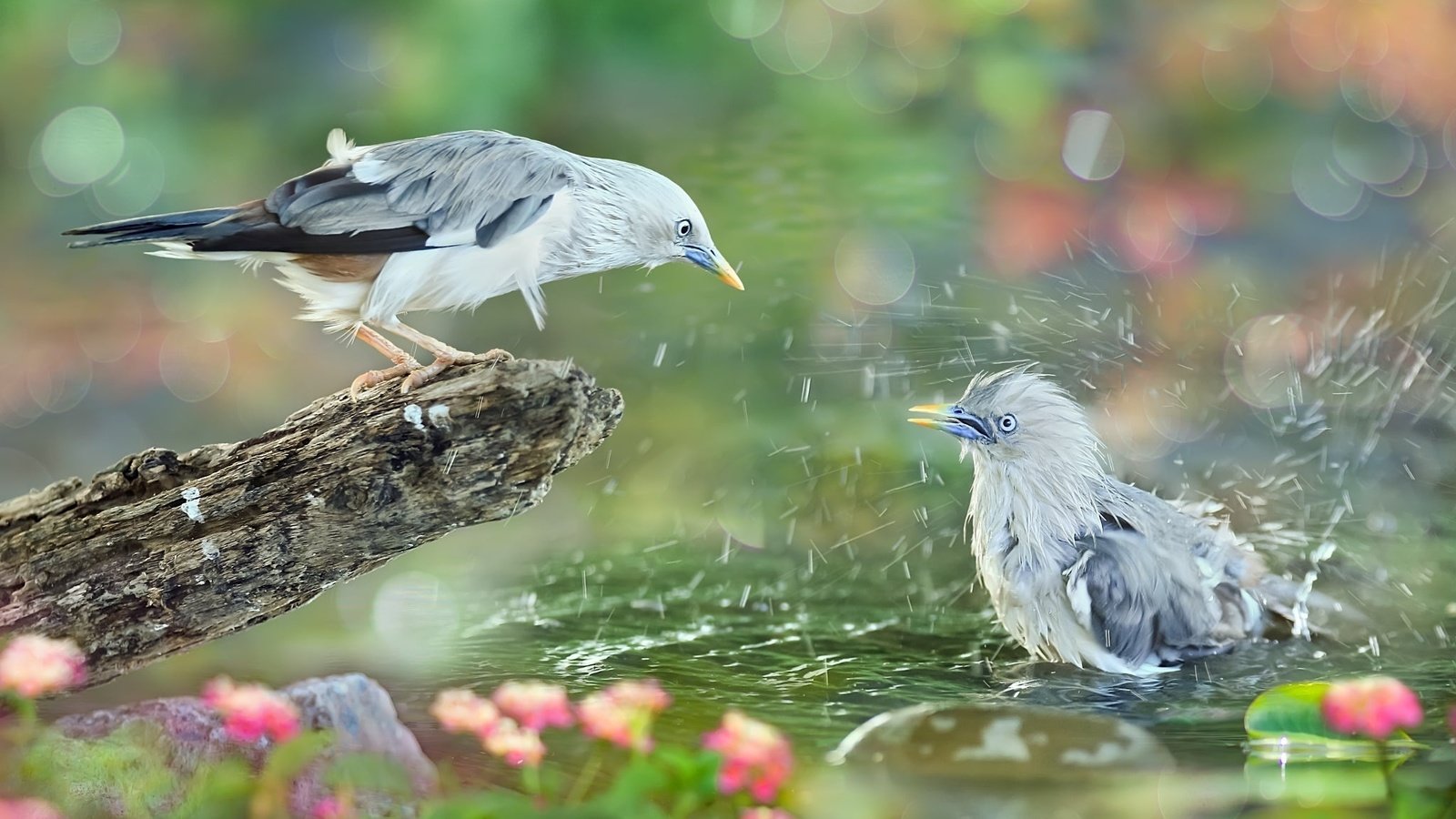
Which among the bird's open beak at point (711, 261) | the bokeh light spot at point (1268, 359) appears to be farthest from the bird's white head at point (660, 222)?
the bokeh light spot at point (1268, 359)

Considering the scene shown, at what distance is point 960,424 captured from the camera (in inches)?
122

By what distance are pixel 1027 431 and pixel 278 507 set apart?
164 centimetres

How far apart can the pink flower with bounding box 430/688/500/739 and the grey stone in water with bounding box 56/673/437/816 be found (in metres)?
0.07

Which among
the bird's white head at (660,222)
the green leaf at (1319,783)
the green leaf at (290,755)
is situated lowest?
the green leaf at (1319,783)

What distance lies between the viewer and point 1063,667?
2.97 meters

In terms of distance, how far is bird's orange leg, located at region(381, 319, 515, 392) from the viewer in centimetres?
225

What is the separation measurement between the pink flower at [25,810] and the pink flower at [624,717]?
0.69m

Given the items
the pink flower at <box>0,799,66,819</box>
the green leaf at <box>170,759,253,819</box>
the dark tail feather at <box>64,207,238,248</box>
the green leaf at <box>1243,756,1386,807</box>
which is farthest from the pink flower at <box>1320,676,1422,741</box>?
the dark tail feather at <box>64,207,238,248</box>

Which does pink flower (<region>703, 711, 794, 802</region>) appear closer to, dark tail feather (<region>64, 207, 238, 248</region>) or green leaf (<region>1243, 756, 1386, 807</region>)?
green leaf (<region>1243, 756, 1386, 807</region>)

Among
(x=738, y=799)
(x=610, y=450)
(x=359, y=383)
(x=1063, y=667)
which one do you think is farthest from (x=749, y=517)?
(x=738, y=799)

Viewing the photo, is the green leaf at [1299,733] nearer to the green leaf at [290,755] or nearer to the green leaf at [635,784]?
the green leaf at [635,784]

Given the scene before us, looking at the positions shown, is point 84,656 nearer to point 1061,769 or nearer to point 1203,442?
point 1061,769

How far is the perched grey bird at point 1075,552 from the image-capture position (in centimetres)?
295

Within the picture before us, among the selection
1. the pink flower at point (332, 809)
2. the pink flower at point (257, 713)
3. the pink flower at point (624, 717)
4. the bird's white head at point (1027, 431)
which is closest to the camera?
the pink flower at point (332, 809)
